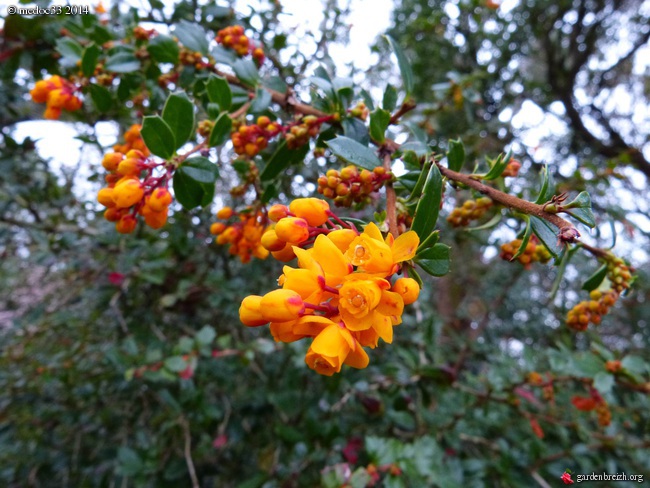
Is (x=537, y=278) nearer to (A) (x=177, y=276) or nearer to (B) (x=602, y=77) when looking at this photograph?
(B) (x=602, y=77)

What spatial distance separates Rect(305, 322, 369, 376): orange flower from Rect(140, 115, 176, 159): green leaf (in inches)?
19.7

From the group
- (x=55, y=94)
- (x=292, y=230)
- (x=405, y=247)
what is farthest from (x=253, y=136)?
(x=55, y=94)

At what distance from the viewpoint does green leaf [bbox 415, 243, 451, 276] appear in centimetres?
60

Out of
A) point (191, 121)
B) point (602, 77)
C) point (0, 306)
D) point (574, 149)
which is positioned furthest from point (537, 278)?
point (0, 306)

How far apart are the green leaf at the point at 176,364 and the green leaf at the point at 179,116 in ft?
3.11

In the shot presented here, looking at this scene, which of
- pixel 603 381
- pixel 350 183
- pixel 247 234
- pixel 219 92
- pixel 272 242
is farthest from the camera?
pixel 603 381

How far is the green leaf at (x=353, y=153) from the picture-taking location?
73 centimetres

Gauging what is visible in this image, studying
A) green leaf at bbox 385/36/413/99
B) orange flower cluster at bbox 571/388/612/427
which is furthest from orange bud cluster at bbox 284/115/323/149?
orange flower cluster at bbox 571/388/612/427

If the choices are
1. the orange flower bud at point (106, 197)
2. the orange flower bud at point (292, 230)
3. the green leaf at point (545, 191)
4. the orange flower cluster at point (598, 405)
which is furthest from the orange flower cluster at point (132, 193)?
the orange flower cluster at point (598, 405)

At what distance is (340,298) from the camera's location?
542 millimetres

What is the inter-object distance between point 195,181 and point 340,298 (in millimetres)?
481

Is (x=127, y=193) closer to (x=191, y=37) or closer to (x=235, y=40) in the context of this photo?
(x=191, y=37)

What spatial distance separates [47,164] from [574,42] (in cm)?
467

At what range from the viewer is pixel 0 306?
320cm
